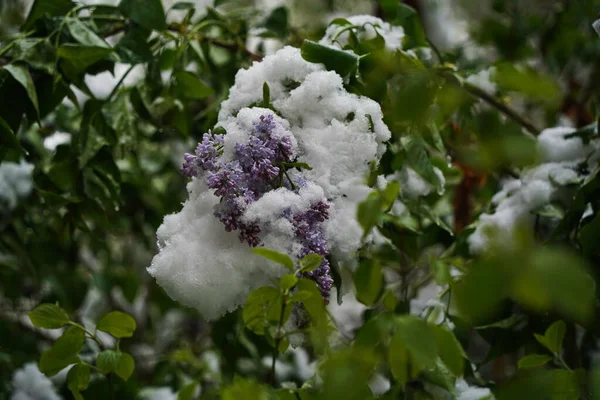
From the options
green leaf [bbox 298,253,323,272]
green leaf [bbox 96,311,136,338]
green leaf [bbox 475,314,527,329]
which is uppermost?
green leaf [bbox 298,253,323,272]

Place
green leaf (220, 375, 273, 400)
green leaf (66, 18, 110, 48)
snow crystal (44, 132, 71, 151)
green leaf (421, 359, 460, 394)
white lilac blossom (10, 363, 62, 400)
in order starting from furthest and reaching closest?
snow crystal (44, 132, 71, 151)
white lilac blossom (10, 363, 62, 400)
green leaf (66, 18, 110, 48)
green leaf (421, 359, 460, 394)
green leaf (220, 375, 273, 400)

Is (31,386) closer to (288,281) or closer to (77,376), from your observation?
(77,376)

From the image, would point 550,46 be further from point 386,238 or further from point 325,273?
point 325,273

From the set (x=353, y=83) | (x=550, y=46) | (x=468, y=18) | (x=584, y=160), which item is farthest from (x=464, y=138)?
(x=468, y=18)

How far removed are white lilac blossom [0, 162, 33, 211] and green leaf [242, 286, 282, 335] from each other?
23.9 inches

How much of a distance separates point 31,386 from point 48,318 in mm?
437

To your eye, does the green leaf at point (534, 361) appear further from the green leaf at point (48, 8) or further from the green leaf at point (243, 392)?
the green leaf at point (48, 8)

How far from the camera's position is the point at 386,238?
0.65 m

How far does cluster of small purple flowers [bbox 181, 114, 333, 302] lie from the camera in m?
0.40

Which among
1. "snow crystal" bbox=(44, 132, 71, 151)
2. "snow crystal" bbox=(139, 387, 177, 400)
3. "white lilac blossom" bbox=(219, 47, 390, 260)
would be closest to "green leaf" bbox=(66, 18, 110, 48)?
"white lilac blossom" bbox=(219, 47, 390, 260)

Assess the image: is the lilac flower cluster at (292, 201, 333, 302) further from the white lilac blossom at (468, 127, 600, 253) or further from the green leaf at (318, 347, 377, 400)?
the white lilac blossom at (468, 127, 600, 253)

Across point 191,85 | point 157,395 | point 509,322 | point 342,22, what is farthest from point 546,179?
point 157,395

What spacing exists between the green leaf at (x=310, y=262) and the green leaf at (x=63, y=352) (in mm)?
199

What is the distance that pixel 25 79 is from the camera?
1.95ft
